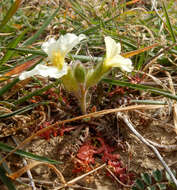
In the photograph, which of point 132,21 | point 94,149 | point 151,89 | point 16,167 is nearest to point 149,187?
point 94,149

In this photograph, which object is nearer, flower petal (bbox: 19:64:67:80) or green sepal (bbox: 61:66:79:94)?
flower petal (bbox: 19:64:67:80)

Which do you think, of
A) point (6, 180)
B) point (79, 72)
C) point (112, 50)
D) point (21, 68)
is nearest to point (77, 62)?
point (79, 72)

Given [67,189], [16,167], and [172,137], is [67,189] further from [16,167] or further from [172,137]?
[172,137]

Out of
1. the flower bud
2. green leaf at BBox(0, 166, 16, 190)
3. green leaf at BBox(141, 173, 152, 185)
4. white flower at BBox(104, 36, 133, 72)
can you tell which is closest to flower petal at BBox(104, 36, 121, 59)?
white flower at BBox(104, 36, 133, 72)

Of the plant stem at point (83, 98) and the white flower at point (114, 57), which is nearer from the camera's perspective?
the white flower at point (114, 57)

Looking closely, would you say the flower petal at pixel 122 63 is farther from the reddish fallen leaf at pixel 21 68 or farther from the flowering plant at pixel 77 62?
the reddish fallen leaf at pixel 21 68

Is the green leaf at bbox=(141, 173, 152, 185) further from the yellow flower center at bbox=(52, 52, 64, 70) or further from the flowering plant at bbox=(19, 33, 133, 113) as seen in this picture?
the yellow flower center at bbox=(52, 52, 64, 70)

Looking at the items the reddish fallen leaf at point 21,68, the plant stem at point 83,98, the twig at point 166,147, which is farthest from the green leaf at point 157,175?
the reddish fallen leaf at point 21,68
